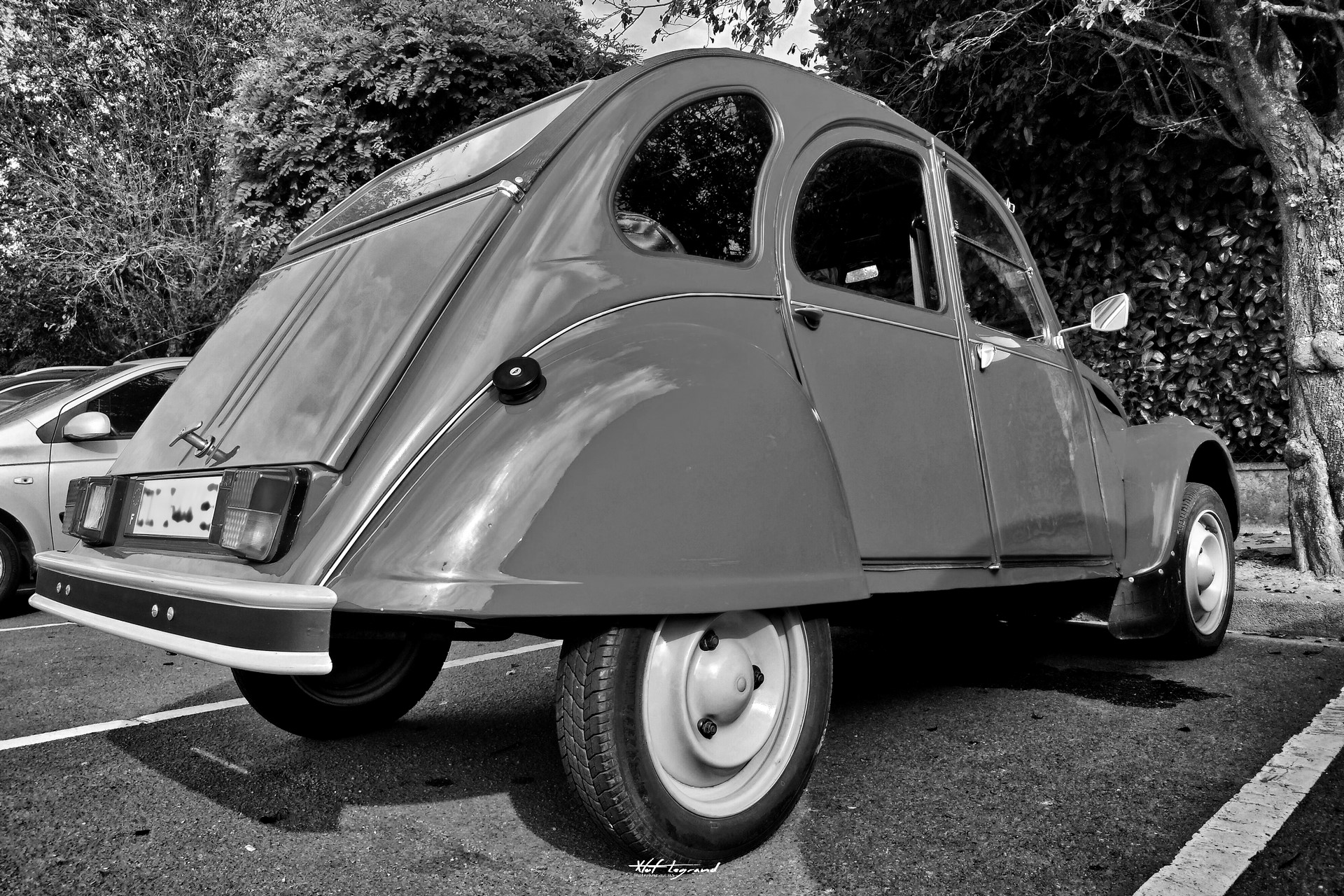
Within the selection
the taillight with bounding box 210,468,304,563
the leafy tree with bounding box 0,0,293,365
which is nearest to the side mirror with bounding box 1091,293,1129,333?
the taillight with bounding box 210,468,304,563

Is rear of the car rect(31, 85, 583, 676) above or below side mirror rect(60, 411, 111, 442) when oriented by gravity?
above

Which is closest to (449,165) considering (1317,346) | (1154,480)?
(1154,480)

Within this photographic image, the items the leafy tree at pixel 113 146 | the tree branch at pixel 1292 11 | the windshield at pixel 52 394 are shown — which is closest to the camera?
the tree branch at pixel 1292 11

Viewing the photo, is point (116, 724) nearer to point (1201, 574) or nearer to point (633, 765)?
point (633, 765)

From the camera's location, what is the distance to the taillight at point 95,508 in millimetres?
2732

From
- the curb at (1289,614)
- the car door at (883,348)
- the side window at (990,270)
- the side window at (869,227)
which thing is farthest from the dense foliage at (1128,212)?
the car door at (883,348)

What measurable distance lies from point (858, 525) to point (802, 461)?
329mm

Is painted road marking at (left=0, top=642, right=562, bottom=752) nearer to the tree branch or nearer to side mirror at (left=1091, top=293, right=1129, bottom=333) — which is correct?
side mirror at (left=1091, top=293, right=1129, bottom=333)

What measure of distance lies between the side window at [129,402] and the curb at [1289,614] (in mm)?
6506

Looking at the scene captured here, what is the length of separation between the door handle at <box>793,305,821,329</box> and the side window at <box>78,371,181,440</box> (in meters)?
5.44

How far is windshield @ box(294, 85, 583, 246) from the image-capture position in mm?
2740

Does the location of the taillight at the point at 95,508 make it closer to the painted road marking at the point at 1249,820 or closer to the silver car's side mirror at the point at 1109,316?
the painted road marking at the point at 1249,820

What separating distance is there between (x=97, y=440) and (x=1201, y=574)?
6.34m

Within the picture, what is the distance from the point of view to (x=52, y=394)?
6848 millimetres
